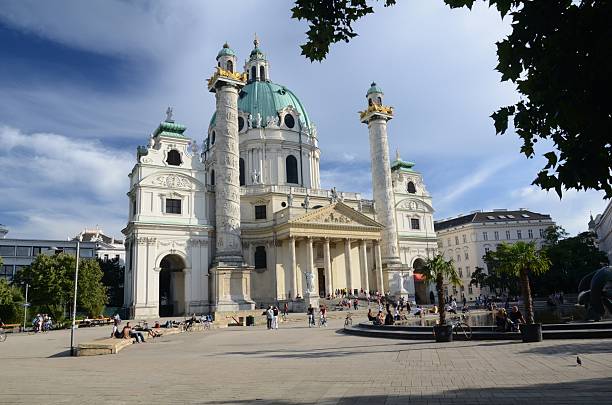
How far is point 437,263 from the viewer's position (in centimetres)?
2308

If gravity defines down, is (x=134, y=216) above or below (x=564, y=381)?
above

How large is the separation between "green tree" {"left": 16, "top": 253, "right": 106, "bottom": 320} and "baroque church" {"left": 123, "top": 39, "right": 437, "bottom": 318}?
3810 millimetres

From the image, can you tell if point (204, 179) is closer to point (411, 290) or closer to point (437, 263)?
point (411, 290)

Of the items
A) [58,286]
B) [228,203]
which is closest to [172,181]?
[228,203]

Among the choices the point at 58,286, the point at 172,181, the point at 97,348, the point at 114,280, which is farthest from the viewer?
the point at 114,280

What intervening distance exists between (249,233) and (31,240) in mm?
49794

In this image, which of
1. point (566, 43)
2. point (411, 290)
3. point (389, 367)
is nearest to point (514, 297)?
point (411, 290)

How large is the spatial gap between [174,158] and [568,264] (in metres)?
47.1

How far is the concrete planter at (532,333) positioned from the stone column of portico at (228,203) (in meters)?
31.9

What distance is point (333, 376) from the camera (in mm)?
11375

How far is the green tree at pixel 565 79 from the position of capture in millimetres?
5293

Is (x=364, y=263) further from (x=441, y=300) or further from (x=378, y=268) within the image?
(x=441, y=300)

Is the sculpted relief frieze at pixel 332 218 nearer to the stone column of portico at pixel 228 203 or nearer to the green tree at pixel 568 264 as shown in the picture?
the stone column of portico at pixel 228 203

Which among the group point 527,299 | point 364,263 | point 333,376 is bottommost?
point 333,376
